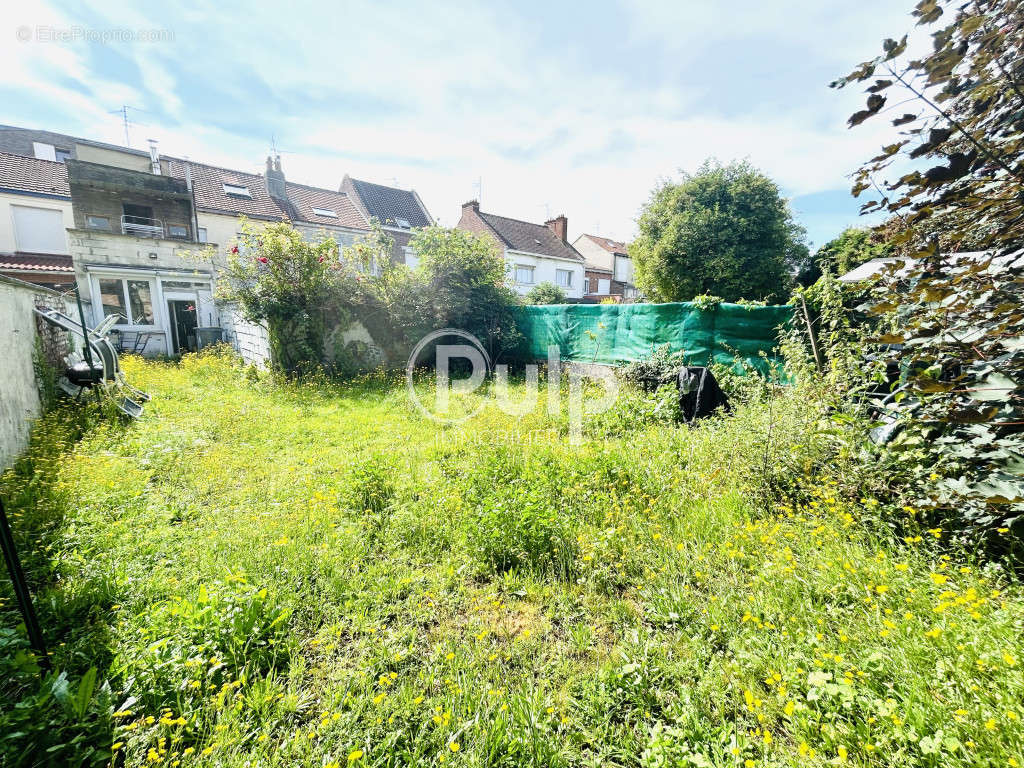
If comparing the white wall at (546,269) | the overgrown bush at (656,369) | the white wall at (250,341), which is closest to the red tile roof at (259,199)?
the white wall at (546,269)

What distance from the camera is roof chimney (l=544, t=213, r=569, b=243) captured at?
28219 mm

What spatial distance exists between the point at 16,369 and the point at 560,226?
91.1ft

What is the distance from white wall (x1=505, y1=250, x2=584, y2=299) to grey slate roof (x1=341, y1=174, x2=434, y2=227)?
560 cm

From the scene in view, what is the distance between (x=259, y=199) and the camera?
63.6ft

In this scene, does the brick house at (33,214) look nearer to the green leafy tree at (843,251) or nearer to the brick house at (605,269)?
the green leafy tree at (843,251)

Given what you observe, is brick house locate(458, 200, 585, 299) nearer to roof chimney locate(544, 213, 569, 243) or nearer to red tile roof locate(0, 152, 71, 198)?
roof chimney locate(544, 213, 569, 243)

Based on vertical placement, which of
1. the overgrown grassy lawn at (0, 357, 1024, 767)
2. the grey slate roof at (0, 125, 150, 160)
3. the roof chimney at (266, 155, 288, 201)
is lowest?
the overgrown grassy lawn at (0, 357, 1024, 767)

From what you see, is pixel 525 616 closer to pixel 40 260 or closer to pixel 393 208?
pixel 40 260

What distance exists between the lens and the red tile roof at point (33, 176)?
1606cm

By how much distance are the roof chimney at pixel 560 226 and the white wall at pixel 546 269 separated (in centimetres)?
265

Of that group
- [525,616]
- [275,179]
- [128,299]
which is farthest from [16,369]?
[275,179]

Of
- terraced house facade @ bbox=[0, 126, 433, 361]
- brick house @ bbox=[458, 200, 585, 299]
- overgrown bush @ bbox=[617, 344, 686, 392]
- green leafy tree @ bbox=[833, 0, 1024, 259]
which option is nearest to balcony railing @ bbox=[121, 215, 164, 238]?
terraced house facade @ bbox=[0, 126, 433, 361]

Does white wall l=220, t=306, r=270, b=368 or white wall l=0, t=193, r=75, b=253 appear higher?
white wall l=0, t=193, r=75, b=253

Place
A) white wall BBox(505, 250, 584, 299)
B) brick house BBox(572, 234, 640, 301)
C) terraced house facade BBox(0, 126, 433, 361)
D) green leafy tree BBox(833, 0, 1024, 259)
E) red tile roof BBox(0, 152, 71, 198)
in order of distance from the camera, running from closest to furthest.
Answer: green leafy tree BBox(833, 0, 1024, 259)
terraced house facade BBox(0, 126, 433, 361)
red tile roof BBox(0, 152, 71, 198)
white wall BBox(505, 250, 584, 299)
brick house BBox(572, 234, 640, 301)
